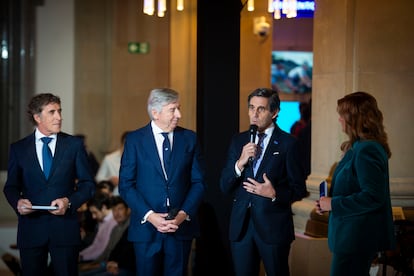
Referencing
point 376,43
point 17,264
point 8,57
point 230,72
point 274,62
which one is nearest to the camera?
point 230,72

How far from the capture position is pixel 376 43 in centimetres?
748

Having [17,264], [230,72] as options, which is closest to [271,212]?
[230,72]

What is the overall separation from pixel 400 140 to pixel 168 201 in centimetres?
266

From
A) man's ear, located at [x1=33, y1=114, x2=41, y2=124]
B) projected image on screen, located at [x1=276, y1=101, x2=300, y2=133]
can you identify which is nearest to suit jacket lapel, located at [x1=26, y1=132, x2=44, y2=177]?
man's ear, located at [x1=33, y1=114, x2=41, y2=124]

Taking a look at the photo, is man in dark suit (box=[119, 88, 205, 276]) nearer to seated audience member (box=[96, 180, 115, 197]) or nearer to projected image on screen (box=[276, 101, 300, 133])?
seated audience member (box=[96, 180, 115, 197])

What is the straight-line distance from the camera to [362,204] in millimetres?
5195

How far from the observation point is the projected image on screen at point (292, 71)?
60.4ft

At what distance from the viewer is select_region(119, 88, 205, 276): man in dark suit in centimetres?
576

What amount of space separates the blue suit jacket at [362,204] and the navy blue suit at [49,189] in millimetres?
1804

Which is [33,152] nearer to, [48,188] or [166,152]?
[48,188]

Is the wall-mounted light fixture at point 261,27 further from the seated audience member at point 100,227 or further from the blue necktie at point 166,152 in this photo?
the blue necktie at point 166,152

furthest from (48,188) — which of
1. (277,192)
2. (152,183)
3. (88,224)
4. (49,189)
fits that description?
(88,224)

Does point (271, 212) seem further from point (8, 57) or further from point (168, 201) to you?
point (8, 57)

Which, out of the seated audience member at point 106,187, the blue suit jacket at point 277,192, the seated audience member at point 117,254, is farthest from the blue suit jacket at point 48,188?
the seated audience member at point 106,187
